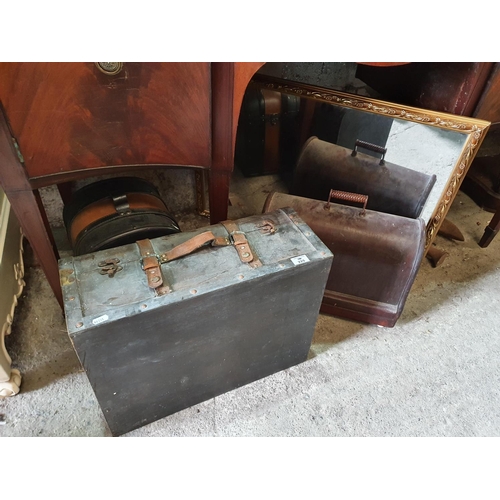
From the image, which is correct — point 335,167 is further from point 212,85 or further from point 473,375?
point 473,375

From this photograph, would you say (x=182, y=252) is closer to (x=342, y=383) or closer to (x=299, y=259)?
(x=299, y=259)

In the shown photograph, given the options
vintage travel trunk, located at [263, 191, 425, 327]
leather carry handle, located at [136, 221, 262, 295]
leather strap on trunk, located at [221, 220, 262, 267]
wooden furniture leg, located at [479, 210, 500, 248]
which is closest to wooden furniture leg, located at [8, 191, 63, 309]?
leather carry handle, located at [136, 221, 262, 295]

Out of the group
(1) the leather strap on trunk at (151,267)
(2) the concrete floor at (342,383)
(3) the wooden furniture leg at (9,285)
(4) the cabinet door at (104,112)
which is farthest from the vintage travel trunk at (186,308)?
(3) the wooden furniture leg at (9,285)

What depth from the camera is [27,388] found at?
3.98 feet

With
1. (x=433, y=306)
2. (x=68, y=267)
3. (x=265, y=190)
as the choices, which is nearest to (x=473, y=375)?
(x=433, y=306)

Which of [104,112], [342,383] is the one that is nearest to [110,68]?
[104,112]

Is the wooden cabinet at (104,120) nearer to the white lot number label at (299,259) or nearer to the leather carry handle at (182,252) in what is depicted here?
the leather carry handle at (182,252)

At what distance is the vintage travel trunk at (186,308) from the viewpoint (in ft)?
2.91

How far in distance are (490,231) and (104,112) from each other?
63.6 inches

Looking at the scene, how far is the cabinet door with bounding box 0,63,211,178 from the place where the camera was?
83 centimetres

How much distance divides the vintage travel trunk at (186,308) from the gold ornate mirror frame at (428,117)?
1.75ft

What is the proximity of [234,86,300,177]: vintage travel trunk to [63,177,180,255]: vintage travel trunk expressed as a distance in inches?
25.8

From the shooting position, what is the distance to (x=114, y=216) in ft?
3.85

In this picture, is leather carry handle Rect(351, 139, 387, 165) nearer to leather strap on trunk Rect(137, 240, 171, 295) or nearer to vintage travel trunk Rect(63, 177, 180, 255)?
vintage travel trunk Rect(63, 177, 180, 255)
